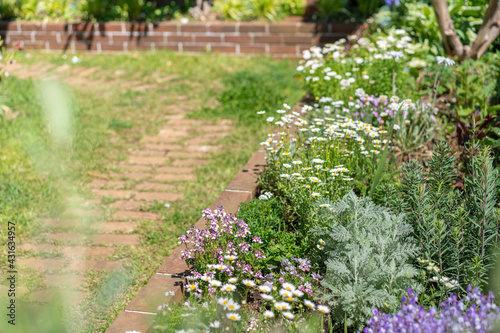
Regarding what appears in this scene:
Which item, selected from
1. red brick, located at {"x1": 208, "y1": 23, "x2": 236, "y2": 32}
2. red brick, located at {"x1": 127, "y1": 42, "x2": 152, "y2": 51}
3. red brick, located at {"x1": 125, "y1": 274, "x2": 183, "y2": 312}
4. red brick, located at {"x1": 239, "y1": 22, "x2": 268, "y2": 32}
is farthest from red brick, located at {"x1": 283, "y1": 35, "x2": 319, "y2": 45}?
red brick, located at {"x1": 125, "y1": 274, "x2": 183, "y2": 312}

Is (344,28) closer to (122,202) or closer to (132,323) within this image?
(122,202)

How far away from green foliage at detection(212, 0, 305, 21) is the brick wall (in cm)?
39

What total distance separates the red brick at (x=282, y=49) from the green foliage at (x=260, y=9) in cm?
65

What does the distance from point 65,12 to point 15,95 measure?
3.90 meters

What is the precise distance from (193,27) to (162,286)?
21.4 feet

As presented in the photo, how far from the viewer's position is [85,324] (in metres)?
2.52

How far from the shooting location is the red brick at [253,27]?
793 cm

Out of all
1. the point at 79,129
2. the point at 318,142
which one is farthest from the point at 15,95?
the point at 318,142

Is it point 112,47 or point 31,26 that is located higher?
point 31,26

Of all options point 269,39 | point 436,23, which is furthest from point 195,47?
point 436,23

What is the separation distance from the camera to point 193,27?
8148mm

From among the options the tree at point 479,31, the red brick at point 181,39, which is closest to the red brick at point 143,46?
the red brick at point 181,39

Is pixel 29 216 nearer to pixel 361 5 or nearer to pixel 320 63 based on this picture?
pixel 320 63

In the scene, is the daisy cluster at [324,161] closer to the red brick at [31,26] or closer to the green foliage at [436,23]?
the green foliage at [436,23]
